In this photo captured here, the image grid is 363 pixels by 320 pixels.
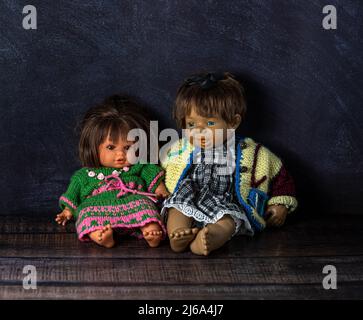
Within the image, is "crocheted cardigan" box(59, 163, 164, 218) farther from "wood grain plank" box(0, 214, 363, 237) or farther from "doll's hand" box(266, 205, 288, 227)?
"doll's hand" box(266, 205, 288, 227)

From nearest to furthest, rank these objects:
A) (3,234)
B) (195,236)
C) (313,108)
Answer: (195,236) → (3,234) → (313,108)

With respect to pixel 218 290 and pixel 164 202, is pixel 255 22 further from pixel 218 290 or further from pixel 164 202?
pixel 218 290

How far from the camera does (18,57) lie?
2.36 metres

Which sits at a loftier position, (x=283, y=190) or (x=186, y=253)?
(x=283, y=190)

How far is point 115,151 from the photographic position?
7.62ft

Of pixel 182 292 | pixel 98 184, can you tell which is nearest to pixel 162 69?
pixel 98 184

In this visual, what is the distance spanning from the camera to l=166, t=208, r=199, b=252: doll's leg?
6.96 ft

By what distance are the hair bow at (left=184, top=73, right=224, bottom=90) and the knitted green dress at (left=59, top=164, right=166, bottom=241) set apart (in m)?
0.31

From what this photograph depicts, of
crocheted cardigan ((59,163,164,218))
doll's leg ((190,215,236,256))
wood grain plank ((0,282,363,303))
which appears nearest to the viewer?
wood grain plank ((0,282,363,303))

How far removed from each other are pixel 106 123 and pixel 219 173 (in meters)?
0.39

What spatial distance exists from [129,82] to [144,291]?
2.54 ft

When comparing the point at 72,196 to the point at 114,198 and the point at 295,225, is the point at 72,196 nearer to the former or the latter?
the point at 114,198

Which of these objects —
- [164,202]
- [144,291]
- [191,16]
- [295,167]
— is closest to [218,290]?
[144,291]

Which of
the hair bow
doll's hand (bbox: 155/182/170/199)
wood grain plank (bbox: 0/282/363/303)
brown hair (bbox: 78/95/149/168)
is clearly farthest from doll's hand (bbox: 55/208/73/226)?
the hair bow
